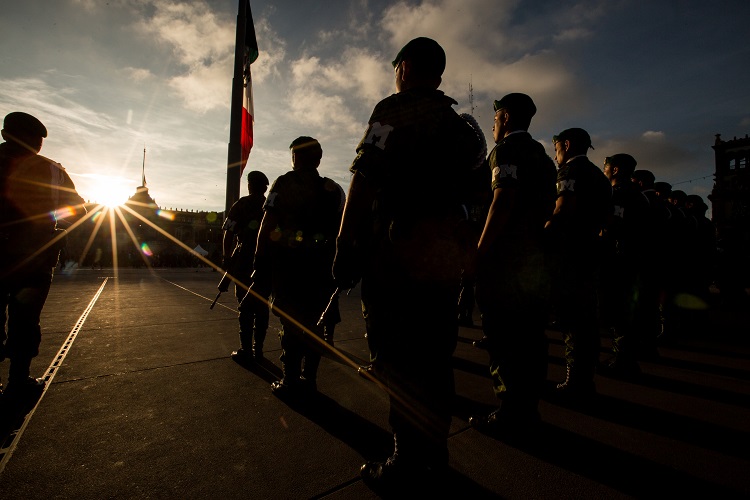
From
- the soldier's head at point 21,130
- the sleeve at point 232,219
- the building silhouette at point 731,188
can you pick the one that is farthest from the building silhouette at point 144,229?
the building silhouette at point 731,188

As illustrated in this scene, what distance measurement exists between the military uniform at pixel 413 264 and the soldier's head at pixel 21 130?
263cm

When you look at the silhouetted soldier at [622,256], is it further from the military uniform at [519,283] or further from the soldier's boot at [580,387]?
the military uniform at [519,283]

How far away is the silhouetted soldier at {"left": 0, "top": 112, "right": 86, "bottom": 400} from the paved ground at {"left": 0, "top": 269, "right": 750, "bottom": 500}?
0.96 feet

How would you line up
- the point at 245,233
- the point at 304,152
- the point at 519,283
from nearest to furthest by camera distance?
the point at 519,283 → the point at 304,152 → the point at 245,233

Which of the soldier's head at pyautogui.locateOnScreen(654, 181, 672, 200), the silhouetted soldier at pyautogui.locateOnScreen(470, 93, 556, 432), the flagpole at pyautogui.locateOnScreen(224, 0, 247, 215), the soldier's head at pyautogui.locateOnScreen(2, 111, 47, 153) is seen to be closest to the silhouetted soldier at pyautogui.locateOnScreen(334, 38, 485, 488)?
the silhouetted soldier at pyautogui.locateOnScreen(470, 93, 556, 432)

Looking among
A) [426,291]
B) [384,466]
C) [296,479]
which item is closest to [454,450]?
[384,466]

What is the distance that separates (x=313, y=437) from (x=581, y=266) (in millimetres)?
2216

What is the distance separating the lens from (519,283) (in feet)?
6.83

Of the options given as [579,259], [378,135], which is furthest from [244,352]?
[579,259]

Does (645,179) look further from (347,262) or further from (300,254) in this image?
(347,262)

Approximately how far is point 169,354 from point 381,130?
318cm

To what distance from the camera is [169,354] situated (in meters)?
3.45

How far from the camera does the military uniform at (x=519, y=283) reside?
2.05 metres

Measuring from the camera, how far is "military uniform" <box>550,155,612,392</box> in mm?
2592
